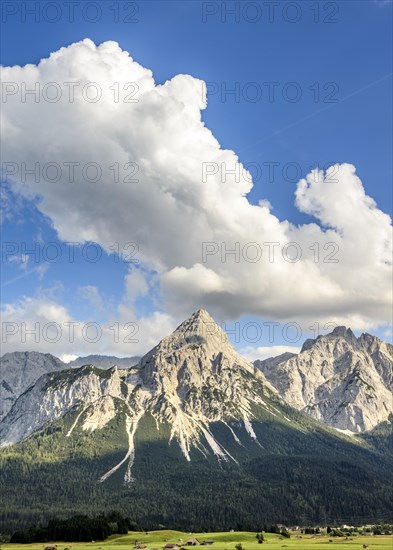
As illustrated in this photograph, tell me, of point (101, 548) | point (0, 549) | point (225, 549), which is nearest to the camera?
point (225, 549)

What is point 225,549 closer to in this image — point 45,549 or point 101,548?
point 101,548

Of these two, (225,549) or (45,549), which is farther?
(45,549)

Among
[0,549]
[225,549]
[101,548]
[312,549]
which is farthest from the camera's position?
[0,549]

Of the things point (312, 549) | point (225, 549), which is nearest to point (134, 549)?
point (225, 549)

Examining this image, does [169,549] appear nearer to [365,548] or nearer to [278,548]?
[278,548]

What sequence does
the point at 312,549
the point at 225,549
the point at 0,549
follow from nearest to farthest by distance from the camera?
1. the point at 312,549
2. the point at 225,549
3. the point at 0,549

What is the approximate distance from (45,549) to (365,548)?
103931 mm

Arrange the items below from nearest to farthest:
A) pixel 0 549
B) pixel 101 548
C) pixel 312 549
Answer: pixel 312 549
pixel 101 548
pixel 0 549

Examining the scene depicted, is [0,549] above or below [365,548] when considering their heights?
below

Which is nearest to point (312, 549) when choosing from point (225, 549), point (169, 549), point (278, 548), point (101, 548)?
point (278, 548)

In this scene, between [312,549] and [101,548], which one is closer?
[312,549]

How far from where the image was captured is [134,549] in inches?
6698

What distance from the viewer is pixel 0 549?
200 meters

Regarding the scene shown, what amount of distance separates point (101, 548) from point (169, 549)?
2554cm
